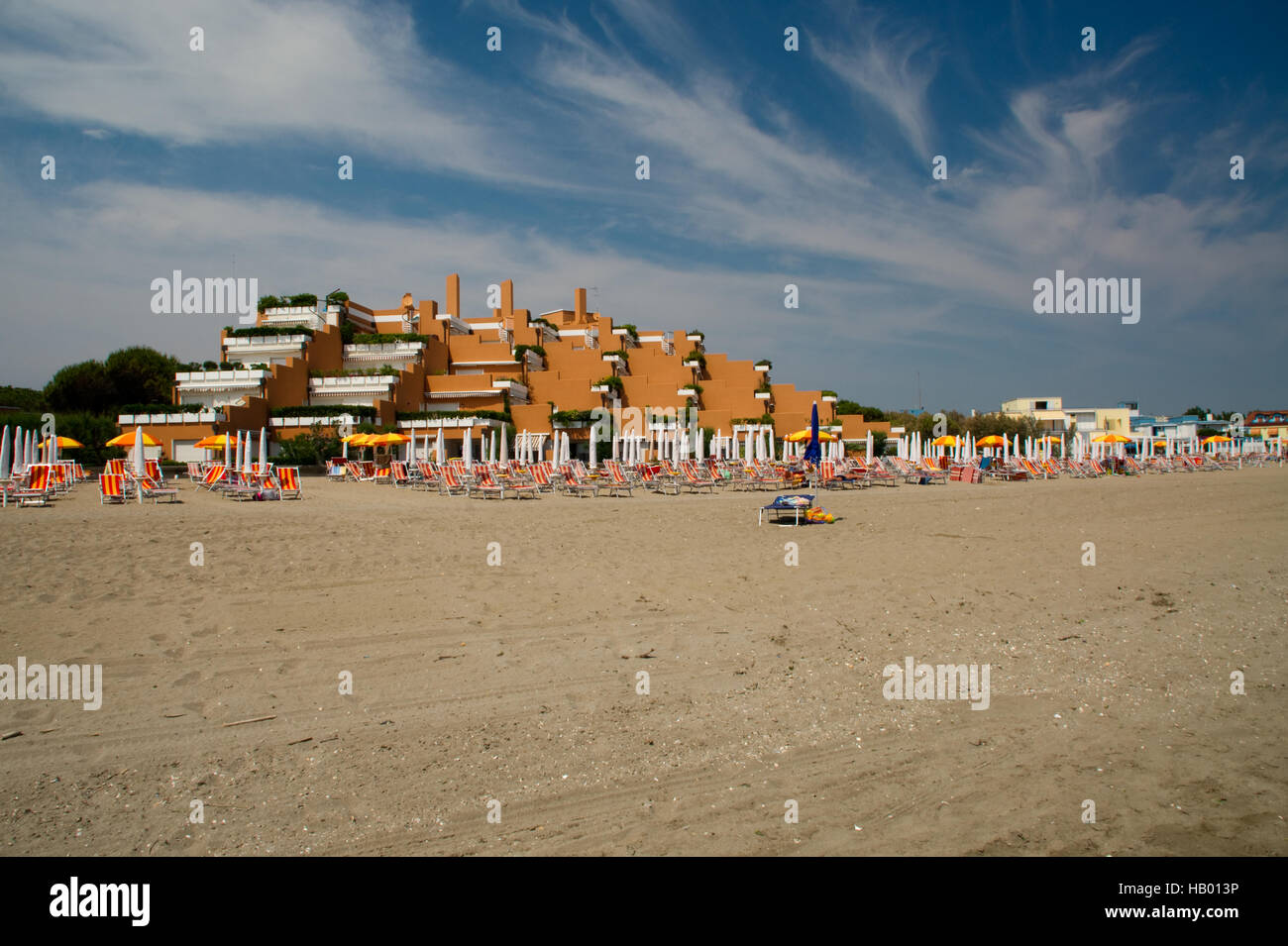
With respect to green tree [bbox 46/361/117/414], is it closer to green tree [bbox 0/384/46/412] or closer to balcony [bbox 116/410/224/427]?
green tree [bbox 0/384/46/412]

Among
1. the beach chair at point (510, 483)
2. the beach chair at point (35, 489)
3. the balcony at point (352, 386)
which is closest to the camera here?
the beach chair at point (35, 489)

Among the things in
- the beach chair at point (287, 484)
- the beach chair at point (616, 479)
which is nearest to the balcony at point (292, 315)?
the beach chair at point (287, 484)

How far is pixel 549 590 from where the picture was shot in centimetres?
634

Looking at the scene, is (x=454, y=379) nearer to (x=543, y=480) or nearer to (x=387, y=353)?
(x=387, y=353)

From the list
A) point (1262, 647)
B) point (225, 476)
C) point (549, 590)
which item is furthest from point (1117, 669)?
point (225, 476)

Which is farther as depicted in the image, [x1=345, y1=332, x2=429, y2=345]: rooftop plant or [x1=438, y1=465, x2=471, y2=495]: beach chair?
[x1=345, y1=332, x2=429, y2=345]: rooftop plant

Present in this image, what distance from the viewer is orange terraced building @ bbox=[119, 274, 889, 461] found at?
31.2 metres

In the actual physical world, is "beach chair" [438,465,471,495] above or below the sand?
above

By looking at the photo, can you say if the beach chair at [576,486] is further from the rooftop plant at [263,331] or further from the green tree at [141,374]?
the green tree at [141,374]

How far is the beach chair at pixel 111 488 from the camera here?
42.2ft

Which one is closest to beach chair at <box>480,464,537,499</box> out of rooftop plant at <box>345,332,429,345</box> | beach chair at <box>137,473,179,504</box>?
beach chair at <box>137,473,179,504</box>

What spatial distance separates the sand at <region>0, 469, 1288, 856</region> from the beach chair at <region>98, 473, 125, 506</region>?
18.3 feet

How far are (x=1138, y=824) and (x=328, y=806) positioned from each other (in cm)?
315

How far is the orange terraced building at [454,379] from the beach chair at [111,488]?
17247 millimetres
